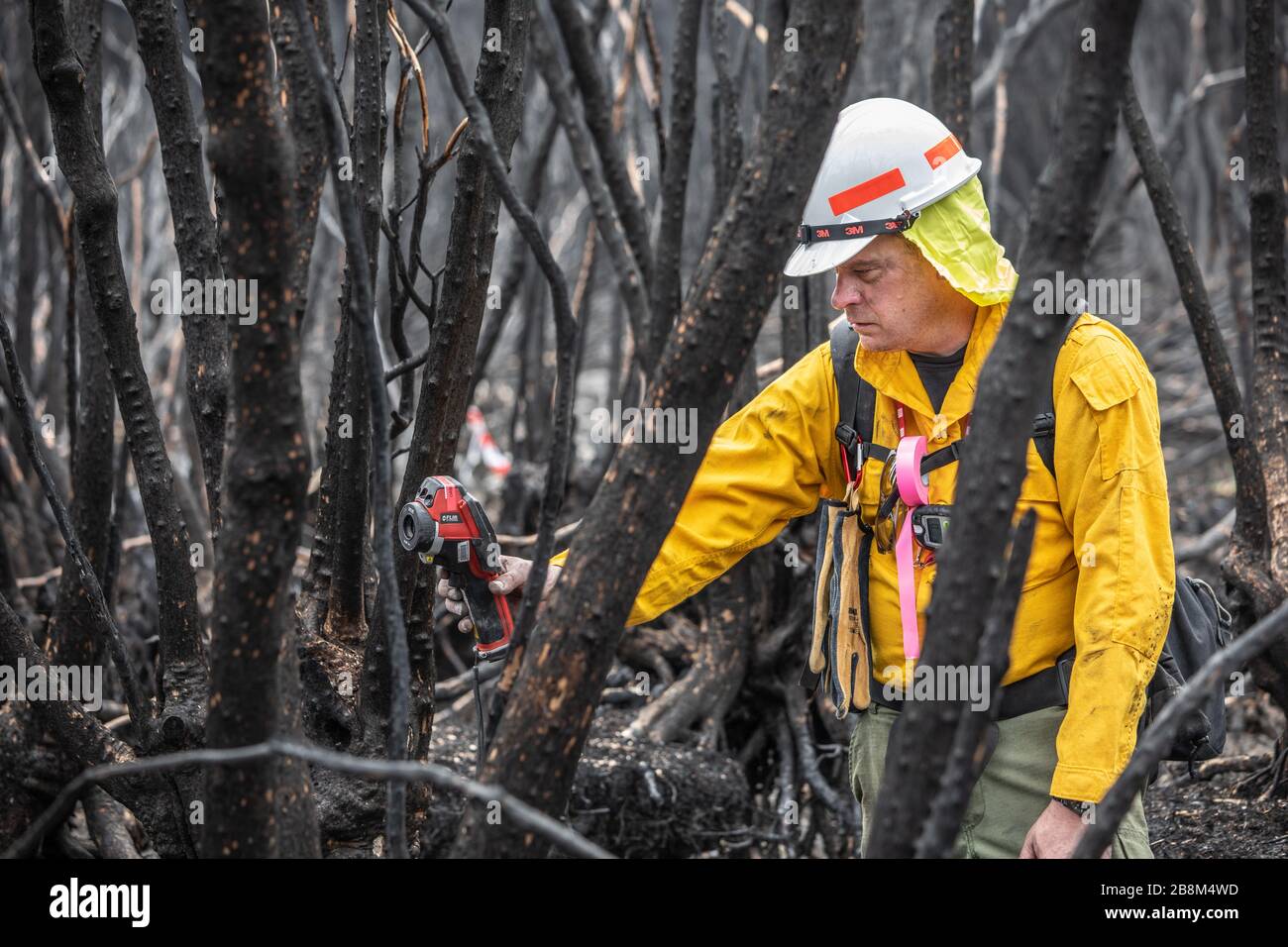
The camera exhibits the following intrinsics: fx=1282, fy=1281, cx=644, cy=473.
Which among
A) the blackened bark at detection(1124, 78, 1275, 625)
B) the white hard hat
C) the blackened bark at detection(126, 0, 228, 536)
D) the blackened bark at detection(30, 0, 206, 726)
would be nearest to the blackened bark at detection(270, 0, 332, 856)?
the blackened bark at detection(126, 0, 228, 536)

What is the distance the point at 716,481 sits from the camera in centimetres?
270

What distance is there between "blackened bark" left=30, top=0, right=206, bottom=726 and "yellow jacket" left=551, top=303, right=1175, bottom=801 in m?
0.78

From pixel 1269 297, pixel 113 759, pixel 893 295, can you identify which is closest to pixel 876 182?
pixel 893 295

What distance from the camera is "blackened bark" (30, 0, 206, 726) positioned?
2.55 meters

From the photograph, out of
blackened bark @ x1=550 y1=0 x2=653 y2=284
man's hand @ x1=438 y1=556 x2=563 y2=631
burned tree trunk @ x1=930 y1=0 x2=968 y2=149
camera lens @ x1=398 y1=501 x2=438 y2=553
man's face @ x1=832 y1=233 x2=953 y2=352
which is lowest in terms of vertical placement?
man's hand @ x1=438 y1=556 x2=563 y2=631

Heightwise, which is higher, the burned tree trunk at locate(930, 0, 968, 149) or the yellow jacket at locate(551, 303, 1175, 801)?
the burned tree trunk at locate(930, 0, 968, 149)

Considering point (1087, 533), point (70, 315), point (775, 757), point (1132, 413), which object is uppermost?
point (70, 315)

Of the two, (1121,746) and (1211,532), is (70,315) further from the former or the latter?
(1211,532)

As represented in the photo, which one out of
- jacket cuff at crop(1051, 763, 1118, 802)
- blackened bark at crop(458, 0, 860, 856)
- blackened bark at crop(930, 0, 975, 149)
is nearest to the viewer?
blackened bark at crop(458, 0, 860, 856)

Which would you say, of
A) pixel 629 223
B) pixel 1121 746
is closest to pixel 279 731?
pixel 629 223

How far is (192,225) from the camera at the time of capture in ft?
8.47

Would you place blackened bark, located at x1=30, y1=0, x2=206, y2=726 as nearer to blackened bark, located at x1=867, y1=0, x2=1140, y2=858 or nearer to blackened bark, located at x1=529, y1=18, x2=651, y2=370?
blackened bark, located at x1=529, y1=18, x2=651, y2=370

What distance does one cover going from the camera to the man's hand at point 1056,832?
2.26 m
